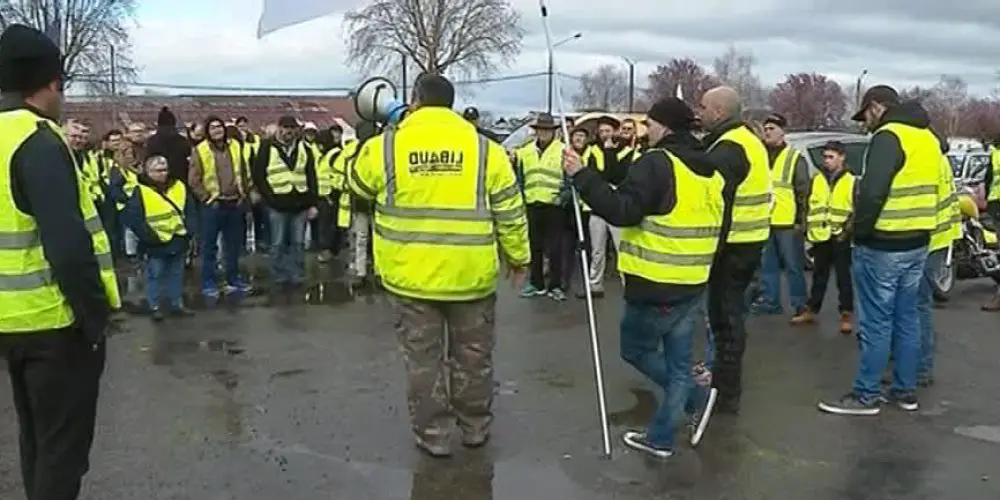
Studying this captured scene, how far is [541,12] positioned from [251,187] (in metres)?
6.95

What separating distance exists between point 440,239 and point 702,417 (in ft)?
6.44

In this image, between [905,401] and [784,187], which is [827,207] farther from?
[905,401]

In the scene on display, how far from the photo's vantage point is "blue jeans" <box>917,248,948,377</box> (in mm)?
7844

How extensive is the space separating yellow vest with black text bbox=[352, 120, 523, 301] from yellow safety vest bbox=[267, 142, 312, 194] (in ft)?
22.0

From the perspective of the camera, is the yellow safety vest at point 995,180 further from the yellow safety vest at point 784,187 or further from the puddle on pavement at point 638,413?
the puddle on pavement at point 638,413

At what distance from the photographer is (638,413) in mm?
7379

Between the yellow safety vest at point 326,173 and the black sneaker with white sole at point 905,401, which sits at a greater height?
the yellow safety vest at point 326,173

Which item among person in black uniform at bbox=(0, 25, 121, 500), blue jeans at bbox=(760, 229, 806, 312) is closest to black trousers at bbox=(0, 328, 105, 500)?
person in black uniform at bbox=(0, 25, 121, 500)

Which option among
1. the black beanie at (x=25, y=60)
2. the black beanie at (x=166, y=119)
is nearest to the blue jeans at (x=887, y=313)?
the black beanie at (x=25, y=60)

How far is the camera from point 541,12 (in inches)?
271

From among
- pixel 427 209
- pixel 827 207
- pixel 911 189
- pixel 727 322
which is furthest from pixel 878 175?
pixel 827 207

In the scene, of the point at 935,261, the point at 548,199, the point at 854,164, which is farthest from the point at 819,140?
the point at 935,261

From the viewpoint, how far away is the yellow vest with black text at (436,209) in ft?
20.0

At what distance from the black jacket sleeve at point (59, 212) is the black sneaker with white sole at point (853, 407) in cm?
483
